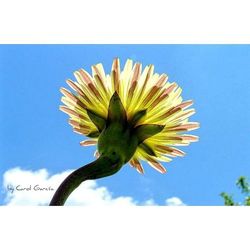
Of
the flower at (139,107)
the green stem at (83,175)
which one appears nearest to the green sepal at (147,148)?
the flower at (139,107)

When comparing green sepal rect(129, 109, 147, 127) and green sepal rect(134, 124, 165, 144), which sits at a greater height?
green sepal rect(129, 109, 147, 127)

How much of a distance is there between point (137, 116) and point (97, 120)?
4cm

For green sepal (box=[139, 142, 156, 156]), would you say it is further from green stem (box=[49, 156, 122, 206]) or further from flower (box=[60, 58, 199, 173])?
green stem (box=[49, 156, 122, 206])

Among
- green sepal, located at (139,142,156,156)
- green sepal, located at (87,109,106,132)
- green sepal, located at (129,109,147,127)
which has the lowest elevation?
green sepal, located at (139,142,156,156)

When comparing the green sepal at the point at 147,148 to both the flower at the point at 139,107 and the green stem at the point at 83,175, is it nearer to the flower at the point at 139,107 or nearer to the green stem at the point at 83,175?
the flower at the point at 139,107

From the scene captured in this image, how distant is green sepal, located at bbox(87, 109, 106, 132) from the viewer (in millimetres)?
447

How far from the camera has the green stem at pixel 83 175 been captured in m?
0.25

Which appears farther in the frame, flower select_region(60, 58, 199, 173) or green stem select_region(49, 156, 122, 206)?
flower select_region(60, 58, 199, 173)

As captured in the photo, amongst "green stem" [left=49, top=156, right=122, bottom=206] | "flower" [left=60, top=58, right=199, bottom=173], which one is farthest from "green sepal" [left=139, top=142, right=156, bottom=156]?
"green stem" [left=49, top=156, right=122, bottom=206]

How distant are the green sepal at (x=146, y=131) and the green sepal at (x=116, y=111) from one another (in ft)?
0.06

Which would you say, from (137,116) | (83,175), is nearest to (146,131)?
(137,116)

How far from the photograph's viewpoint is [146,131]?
457mm

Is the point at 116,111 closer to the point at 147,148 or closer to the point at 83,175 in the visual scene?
the point at 147,148
